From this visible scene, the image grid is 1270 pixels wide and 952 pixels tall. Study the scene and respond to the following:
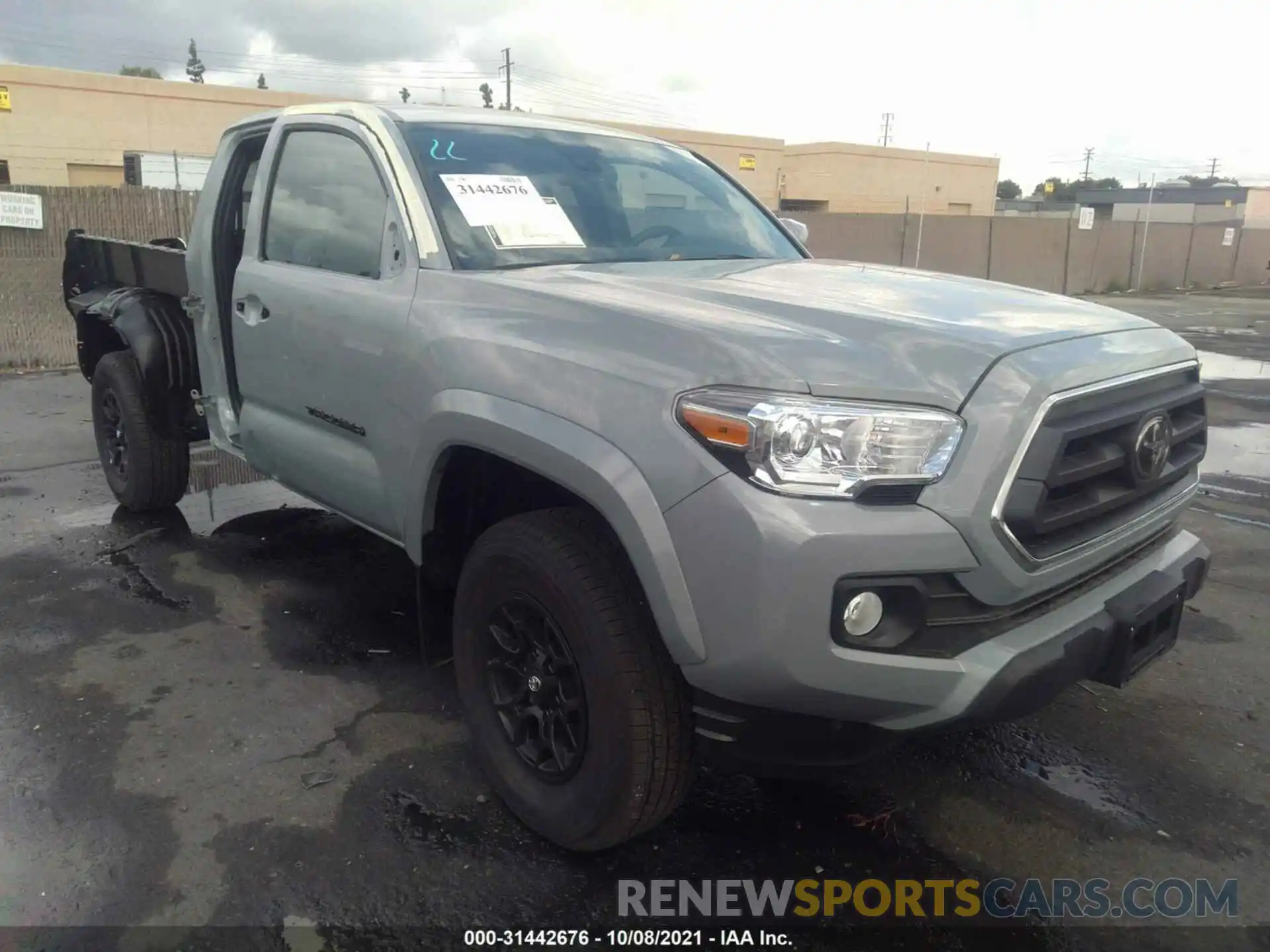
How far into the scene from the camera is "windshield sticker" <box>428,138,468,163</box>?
3.30 m

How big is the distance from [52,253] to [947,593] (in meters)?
11.0

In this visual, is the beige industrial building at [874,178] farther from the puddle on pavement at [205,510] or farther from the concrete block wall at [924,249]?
the puddle on pavement at [205,510]

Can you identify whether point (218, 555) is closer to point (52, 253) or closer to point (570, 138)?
point (570, 138)

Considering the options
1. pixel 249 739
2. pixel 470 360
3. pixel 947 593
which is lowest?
pixel 249 739

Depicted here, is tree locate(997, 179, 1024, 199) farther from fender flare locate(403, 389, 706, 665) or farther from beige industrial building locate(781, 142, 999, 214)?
fender flare locate(403, 389, 706, 665)

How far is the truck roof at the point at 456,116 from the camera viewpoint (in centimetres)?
351

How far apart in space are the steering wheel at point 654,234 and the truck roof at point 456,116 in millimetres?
547

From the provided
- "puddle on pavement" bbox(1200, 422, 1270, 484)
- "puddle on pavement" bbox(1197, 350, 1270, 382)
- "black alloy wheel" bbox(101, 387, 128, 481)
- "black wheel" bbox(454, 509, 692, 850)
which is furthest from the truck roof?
"puddle on pavement" bbox(1197, 350, 1270, 382)

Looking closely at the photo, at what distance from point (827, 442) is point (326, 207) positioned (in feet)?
7.76

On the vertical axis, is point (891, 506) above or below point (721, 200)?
below

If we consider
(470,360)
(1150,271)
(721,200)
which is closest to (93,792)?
(470,360)

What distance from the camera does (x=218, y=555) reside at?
5008 mm

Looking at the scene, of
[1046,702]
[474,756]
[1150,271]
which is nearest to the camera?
[1046,702]

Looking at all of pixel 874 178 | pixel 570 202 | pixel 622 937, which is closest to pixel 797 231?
pixel 570 202
